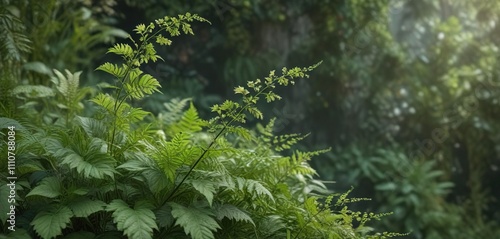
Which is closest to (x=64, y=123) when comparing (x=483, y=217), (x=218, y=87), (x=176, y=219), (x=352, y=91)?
(x=176, y=219)

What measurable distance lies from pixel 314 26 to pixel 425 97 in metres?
1.43

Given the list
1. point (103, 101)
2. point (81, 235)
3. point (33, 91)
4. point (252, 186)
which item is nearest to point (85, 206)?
point (81, 235)

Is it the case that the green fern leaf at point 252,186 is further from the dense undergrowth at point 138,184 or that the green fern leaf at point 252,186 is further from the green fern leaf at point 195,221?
the green fern leaf at point 195,221

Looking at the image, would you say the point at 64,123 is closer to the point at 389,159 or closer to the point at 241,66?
the point at 241,66

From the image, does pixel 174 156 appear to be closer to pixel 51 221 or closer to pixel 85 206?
pixel 85 206

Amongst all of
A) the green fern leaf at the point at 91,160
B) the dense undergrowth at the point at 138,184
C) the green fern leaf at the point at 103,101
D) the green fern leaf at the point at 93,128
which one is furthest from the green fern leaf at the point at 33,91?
the green fern leaf at the point at 91,160

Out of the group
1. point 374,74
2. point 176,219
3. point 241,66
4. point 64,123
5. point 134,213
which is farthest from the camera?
point 374,74

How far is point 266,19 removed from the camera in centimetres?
580

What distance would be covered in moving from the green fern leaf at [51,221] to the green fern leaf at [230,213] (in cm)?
55

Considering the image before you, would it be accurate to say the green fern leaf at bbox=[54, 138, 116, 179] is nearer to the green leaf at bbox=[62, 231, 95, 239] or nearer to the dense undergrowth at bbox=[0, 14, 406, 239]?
the dense undergrowth at bbox=[0, 14, 406, 239]

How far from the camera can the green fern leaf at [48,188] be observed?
7.14 ft

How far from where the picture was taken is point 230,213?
2357mm

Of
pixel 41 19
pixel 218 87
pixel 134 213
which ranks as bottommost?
pixel 134 213

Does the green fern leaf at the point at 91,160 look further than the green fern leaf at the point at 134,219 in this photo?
Yes
